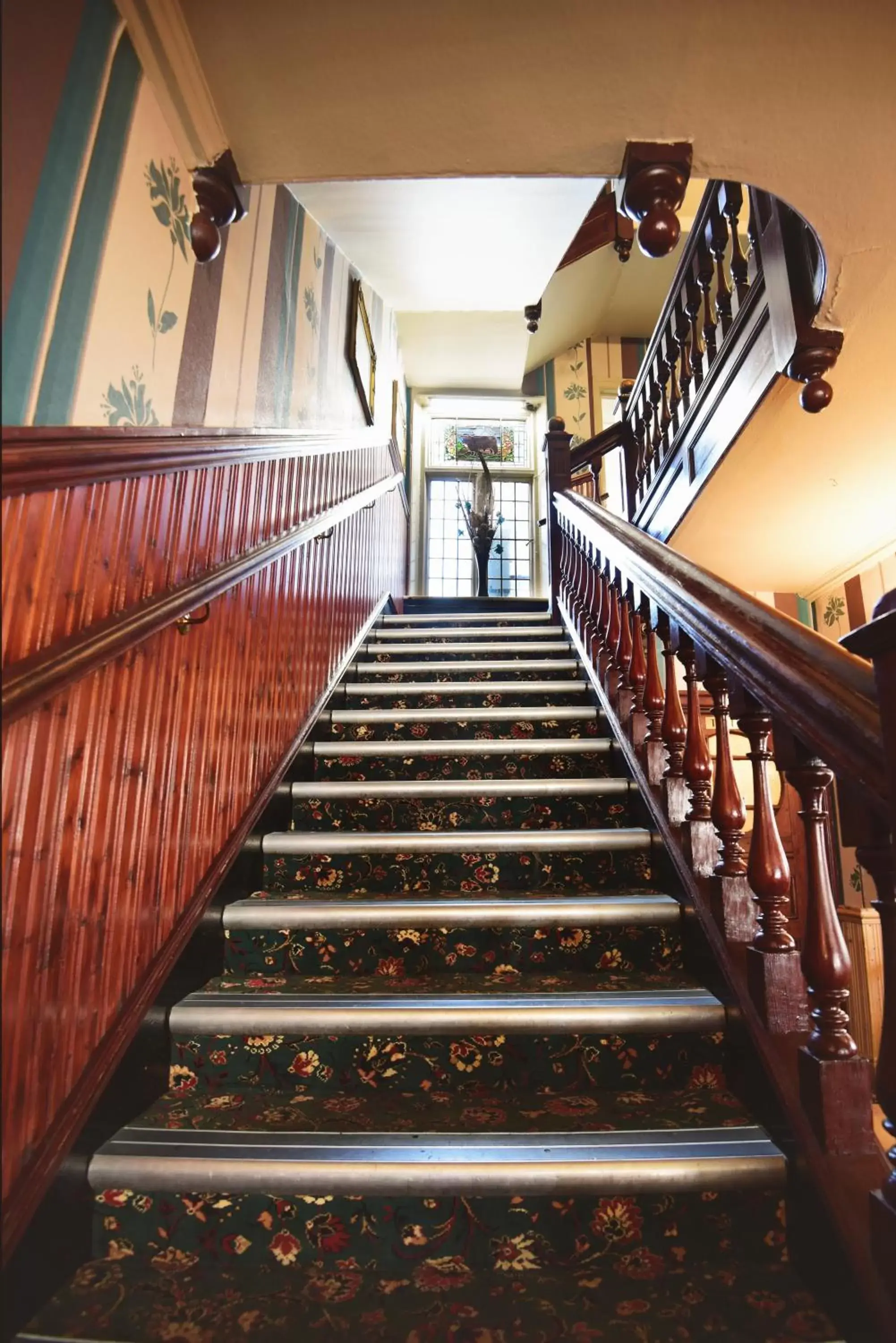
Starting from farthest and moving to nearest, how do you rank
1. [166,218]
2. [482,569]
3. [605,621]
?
[482,569]
[605,621]
[166,218]

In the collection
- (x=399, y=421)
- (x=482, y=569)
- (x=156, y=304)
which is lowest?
(x=156, y=304)

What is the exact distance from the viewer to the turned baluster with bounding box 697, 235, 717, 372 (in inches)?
113

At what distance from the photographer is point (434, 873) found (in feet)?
6.30

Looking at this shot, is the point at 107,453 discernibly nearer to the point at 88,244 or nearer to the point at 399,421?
the point at 88,244

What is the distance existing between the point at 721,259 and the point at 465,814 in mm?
2275

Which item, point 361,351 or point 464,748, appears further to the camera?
point 361,351

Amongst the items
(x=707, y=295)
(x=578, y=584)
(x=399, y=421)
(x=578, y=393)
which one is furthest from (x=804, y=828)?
(x=578, y=393)

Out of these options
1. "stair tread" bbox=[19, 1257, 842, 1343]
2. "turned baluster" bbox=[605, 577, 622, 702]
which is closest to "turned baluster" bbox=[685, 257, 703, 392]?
"turned baluster" bbox=[605, 577, 622, 702]

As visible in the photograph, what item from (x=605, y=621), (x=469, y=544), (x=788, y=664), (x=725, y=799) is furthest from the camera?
(x=469, y=544)

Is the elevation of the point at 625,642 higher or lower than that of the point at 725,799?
higher

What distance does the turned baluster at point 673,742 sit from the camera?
1728 mm

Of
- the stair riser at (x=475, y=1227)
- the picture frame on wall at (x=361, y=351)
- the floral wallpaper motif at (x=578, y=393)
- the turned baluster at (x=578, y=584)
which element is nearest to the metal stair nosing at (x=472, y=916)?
the stair riser at (x=475, y=1227)

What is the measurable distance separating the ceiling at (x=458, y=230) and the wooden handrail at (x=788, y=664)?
1572 millimetres

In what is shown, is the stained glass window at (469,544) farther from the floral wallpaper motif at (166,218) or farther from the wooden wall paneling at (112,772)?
the floral wallpaper motif at (166,218)
